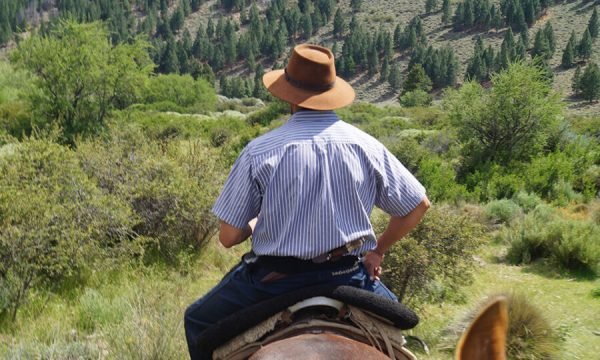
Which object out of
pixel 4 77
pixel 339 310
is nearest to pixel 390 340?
pixel 339 310

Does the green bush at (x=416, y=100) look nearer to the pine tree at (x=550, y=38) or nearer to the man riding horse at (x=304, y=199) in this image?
the pine tree at (x=550, y=38)

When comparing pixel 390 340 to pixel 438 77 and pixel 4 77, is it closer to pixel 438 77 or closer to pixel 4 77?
→ pixel 4 77

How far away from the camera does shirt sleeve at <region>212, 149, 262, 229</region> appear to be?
250 centimetres

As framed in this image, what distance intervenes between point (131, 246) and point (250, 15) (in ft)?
439

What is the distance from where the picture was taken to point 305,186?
95.8 inches

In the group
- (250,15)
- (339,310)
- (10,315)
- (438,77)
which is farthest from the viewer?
(250,15)

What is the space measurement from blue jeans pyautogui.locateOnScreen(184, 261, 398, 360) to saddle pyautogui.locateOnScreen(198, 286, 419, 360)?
11 centimetres

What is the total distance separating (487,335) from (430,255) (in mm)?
4858

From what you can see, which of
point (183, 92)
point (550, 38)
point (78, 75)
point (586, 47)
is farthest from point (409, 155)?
point (550, 38)

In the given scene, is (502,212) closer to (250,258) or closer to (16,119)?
(250,258)

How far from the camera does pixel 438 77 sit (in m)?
88.4

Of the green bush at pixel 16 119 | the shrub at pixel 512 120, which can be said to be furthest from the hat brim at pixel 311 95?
the green bush at pixel 16 119

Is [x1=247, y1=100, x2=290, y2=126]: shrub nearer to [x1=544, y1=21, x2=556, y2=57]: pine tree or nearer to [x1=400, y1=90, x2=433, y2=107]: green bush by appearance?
[x1=400, y1=90, x2=433, y2=107]: green bush

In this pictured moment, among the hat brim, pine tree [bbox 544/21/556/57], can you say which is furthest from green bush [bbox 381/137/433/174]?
pine tree [bbox 544/21/556/57]
